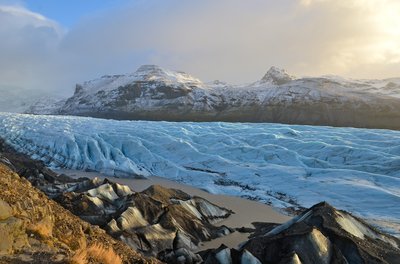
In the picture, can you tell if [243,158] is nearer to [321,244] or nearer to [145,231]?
[145,231]

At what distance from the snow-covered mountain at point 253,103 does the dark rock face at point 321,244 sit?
63.6 m

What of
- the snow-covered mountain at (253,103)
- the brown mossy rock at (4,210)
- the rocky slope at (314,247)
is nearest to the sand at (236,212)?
the rocky slope at (314,247)

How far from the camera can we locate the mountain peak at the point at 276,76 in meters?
132

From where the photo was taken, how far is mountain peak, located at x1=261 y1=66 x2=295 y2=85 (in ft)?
432

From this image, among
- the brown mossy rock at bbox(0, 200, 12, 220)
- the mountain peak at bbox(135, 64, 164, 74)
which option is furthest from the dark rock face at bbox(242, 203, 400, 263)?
the mountain peak at bbox(135, 64, 164, 74)

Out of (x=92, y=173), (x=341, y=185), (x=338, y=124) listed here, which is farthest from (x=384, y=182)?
(x=338, y=124)

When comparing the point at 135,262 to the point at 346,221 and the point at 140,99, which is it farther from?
the point at 140,99

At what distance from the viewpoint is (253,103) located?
304 ft

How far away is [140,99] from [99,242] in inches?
4047

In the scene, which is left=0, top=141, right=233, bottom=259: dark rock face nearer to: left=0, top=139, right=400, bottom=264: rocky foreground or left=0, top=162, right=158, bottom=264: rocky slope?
left=0, top=139, right=400, bottom=264: rocky foreground

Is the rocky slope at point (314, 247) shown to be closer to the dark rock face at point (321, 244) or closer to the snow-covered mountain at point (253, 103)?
the dark rock face at point (321, 244)

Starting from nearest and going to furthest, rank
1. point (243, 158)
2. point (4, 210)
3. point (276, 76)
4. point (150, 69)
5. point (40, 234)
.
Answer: point (4, 210) < point (40, 234) < point (243, 158) < point (276, 76) < point (150, 69)

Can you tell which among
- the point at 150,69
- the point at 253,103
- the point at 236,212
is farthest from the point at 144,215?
the point at 150,69

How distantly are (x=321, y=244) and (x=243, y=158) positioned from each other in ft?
69.7
